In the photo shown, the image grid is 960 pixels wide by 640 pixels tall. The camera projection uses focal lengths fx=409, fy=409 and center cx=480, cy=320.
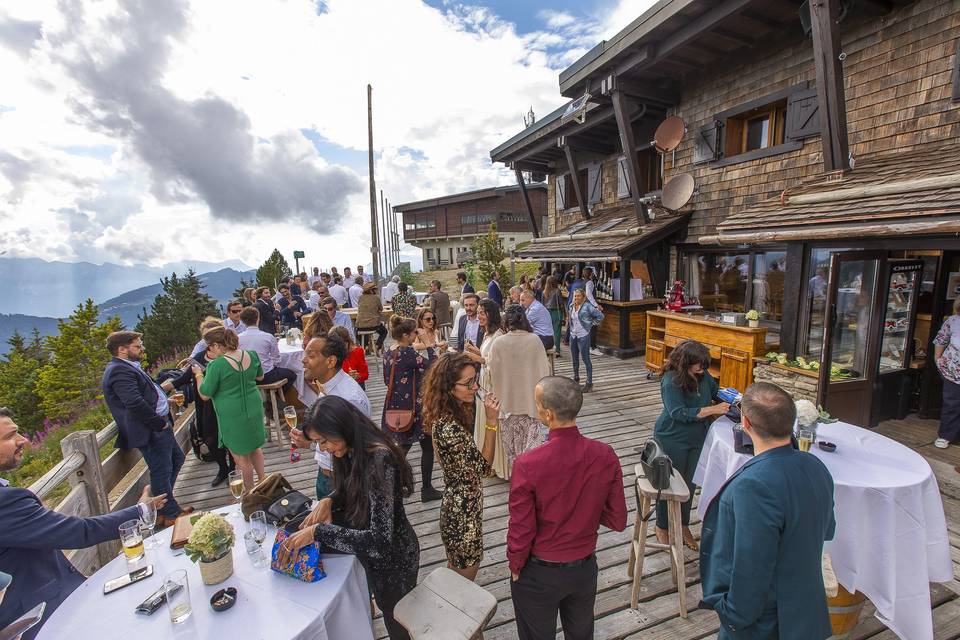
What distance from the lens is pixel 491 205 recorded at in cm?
3167

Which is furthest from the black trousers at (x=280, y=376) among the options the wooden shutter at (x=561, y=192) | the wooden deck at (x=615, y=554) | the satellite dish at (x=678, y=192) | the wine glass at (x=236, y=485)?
the wooden shutter at (x=561, y=192)

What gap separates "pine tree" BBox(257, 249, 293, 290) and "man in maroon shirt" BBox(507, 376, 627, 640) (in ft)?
66.1

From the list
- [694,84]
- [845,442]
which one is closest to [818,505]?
[845,442]

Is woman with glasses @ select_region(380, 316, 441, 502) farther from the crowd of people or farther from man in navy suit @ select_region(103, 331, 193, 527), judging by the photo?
man in navy suit @ select_region(103, 331, 193, 527)

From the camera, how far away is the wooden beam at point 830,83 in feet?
18.4

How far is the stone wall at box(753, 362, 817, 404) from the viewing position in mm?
5512

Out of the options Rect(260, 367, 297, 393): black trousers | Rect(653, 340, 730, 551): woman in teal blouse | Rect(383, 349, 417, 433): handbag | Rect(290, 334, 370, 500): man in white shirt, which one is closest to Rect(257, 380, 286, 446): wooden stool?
Rect(260, 367, 297, 393): black trousers

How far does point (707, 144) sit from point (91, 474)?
11.0 m

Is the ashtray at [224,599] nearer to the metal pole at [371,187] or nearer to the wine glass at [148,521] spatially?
the wine glass at [148,521]

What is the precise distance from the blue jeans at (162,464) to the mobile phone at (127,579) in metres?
2.00

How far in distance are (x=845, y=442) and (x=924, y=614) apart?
1.08 meters

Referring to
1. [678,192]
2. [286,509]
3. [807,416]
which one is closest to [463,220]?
[678,192]

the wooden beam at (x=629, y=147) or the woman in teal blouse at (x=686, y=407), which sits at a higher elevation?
the wooden beam at (x=629, y=147)

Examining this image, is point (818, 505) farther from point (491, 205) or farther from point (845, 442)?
point (491, 205)
